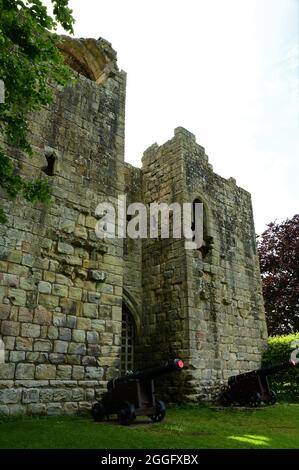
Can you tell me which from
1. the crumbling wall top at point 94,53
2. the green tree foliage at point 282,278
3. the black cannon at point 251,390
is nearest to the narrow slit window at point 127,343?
the black cannon at point 251,390

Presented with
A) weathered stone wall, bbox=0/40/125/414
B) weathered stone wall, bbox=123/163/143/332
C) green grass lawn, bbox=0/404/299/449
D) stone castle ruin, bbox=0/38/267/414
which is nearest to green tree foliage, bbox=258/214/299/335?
stone castle ruin, bbox=0/38/267/414

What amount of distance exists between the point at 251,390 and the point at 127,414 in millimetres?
4360

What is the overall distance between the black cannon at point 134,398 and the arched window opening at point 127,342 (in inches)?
152

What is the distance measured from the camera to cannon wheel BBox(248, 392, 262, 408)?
865 centimetres

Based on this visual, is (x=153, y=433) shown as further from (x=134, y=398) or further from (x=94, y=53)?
(x=94, y=53)

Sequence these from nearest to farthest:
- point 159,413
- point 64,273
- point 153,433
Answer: point 153,433 < point 159,413 < point 64,273

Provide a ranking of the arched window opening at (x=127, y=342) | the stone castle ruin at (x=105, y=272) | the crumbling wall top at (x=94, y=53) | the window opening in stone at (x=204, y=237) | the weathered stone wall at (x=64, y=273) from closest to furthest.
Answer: the weathered stone wall at (x=64, y=273) → the stone castle ruin at (x=105, y=272) → the crumbling wall top at (x=94, y=53) → the arched window opening at (x=127, y=342) → the window opening in stone at (x=204, y=237)

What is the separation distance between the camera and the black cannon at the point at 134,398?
5.89 metres

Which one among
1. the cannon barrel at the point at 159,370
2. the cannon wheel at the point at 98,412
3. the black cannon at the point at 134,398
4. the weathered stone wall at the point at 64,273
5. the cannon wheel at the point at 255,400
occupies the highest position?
the weathered stone wall at the point at 64,273

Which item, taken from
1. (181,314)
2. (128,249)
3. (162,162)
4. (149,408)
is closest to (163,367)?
(149,408)

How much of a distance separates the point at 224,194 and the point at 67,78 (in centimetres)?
796

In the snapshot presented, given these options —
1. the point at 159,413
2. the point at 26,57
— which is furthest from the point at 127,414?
the point at 26,57

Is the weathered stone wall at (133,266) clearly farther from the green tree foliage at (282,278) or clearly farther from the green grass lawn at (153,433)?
the green tree foliage at (282,278)

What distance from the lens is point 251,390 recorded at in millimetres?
8977
